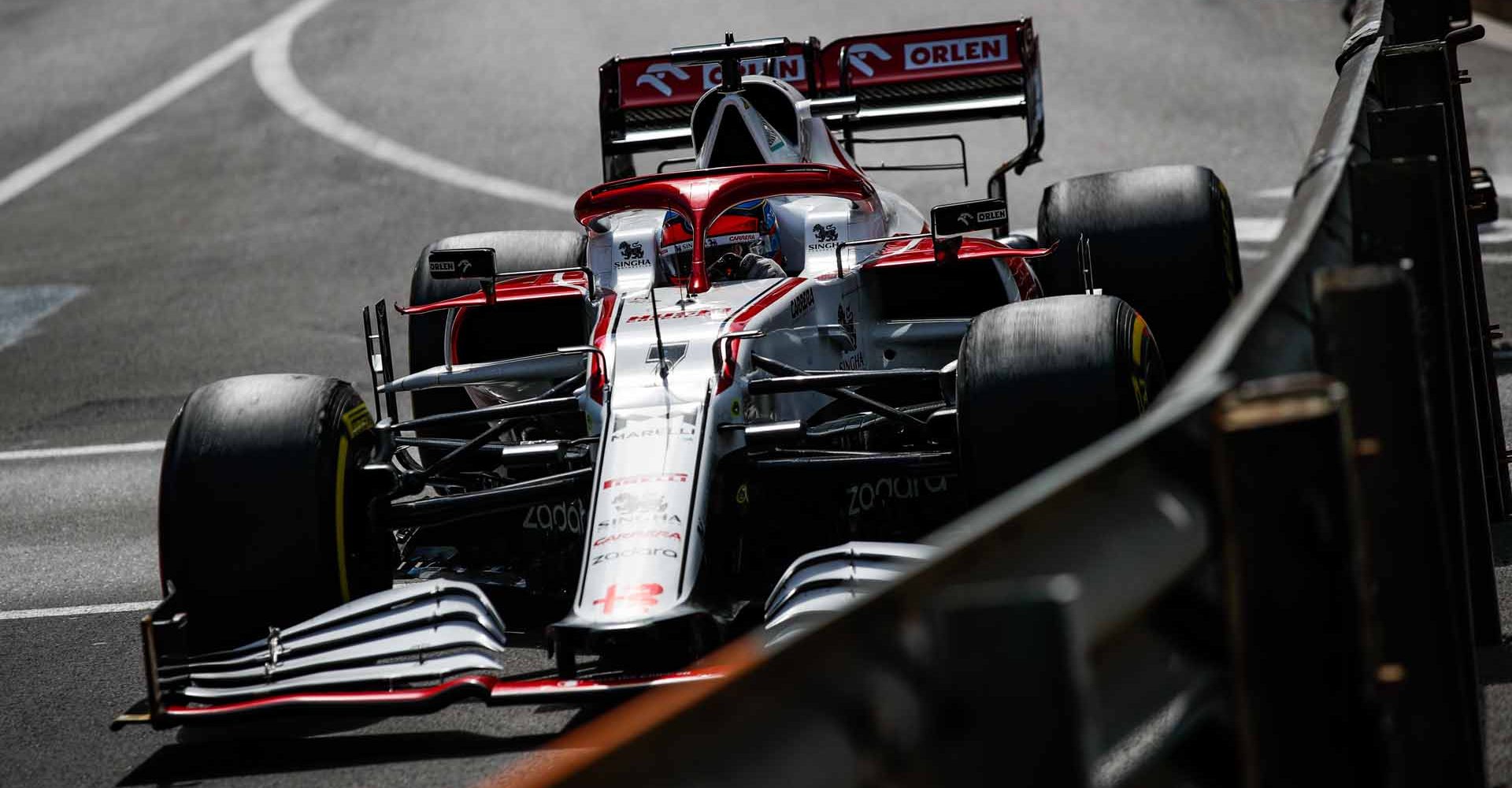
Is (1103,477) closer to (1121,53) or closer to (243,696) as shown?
(243,696)

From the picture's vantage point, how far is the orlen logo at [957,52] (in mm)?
9469

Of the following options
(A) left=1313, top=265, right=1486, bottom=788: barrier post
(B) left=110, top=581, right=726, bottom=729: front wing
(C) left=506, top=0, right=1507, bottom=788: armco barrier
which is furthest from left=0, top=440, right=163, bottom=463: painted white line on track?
(A) left=1313, top=265, right=1486, bottom=788: barrier post

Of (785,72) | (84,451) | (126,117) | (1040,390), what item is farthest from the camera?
(126,117)

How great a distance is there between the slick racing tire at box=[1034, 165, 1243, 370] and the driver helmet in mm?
1513

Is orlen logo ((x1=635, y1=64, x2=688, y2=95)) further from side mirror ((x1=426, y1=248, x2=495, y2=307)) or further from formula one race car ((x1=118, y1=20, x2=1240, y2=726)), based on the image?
side mirror ((x1=426, y1=248, x2=495, y2=307))

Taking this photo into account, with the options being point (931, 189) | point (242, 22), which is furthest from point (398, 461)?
point (242, 22)

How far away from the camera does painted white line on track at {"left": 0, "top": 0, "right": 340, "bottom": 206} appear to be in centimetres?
1881

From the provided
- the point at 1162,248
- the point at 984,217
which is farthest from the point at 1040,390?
the point at 1162,248

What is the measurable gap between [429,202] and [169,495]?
35.3ft

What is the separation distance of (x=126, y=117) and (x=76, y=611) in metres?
15.0

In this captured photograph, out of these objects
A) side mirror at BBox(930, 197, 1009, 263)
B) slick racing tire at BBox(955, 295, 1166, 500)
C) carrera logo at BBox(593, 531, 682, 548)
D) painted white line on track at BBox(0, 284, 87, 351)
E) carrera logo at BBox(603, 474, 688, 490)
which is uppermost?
painted white line on track at BBox(0, 284, 87, 351)

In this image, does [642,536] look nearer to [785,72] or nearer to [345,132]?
[785,72]

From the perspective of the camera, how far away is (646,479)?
5.42 metres

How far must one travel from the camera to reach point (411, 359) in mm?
8148
